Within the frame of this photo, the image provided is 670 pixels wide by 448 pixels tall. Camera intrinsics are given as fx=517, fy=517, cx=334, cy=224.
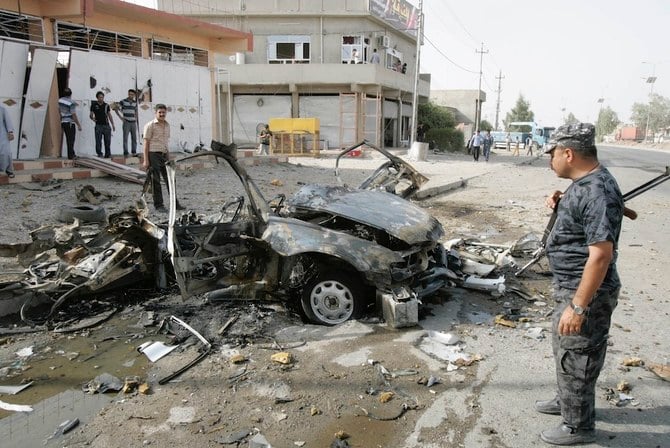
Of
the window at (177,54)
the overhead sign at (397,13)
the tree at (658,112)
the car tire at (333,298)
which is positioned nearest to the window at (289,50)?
the overhead sign at (397,13)

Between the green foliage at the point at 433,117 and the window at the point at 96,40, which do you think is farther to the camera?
the green foliage at the point at 433,117

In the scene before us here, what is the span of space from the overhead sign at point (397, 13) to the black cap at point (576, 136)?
29500 mm

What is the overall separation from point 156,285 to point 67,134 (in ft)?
26.7

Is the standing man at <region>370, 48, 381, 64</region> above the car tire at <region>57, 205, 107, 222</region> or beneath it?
above

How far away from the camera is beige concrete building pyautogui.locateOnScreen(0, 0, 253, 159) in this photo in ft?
39.0

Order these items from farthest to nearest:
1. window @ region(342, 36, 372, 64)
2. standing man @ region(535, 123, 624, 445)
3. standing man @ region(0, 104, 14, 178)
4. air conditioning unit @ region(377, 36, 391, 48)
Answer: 1. air conditioning unit @ region(377, 36, 391, 48)
2. window @ region(342, 36, 372, 64)
3. standing man @ region(0, 104, 14, 178)
4. standing man @ region(535, 123, 624, 445)

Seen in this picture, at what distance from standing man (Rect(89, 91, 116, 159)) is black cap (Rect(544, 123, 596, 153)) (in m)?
11.8

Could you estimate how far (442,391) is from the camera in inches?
135

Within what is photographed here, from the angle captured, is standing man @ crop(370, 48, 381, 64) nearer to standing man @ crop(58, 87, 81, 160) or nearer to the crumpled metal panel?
standing man @ crop(58, 87, 81, 160)

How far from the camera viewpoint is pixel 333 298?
4594mm

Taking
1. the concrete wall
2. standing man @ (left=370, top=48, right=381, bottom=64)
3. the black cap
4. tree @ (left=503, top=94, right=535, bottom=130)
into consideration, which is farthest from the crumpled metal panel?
tree @ (left=503, top=94, right=535, bottom=130)

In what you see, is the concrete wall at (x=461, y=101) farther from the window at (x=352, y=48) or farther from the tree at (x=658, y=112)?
the tree at (x=658, y=112)

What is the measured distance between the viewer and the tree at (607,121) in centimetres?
11283

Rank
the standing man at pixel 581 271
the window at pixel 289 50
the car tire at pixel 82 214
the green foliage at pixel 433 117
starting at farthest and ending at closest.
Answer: the green foliage at pixel 433 117
the window at pixel 289 50
the car tire at pixel 82 214
the standing man at pixel 581 271
